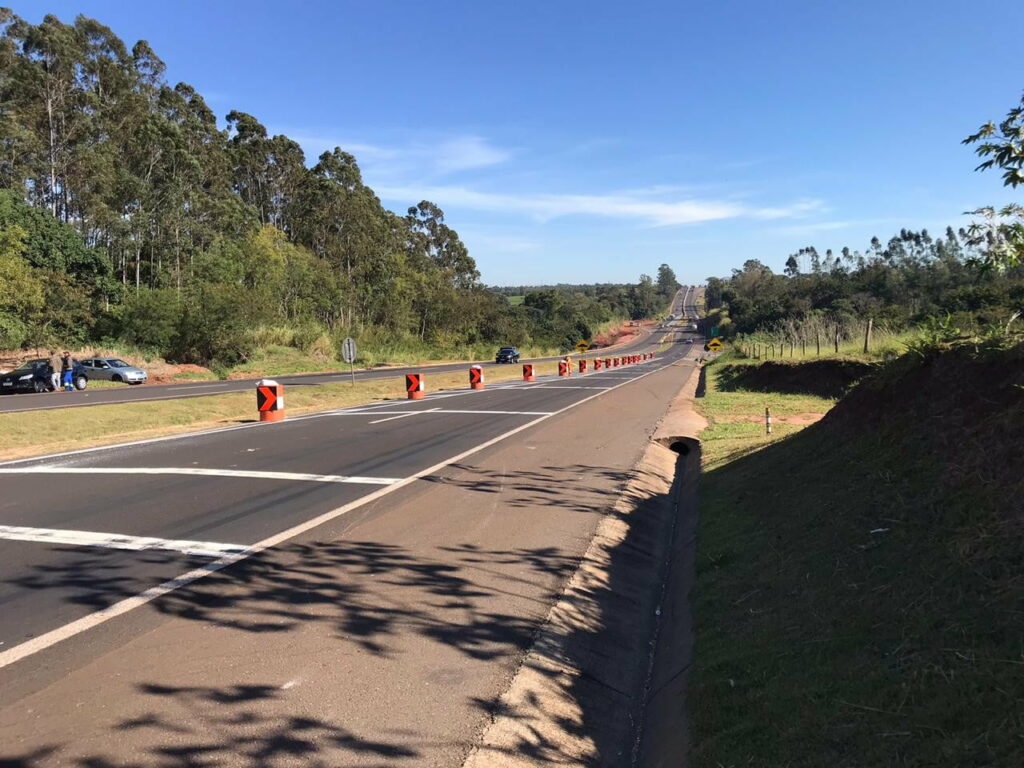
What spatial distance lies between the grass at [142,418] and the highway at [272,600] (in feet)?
12.2

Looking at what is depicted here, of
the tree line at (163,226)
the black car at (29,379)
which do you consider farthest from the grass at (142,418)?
the tree line at (163,226)

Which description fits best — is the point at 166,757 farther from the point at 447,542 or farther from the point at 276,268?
the point at 276,268

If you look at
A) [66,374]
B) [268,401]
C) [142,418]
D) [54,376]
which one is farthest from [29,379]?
[268,401]

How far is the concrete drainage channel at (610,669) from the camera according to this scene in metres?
3.27

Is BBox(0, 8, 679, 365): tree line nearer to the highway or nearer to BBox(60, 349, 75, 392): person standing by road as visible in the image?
BBox(60, 349, 75, 392): person standing by road

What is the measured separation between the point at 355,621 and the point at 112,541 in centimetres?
314

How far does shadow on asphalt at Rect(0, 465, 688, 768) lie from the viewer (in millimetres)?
3025

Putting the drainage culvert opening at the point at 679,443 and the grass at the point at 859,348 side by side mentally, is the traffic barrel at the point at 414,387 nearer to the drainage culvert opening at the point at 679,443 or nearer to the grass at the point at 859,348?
the drainage culvert opening at the point at 679,443

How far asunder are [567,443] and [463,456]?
2550 millimetres

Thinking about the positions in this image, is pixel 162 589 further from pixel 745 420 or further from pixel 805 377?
pixel 805 377

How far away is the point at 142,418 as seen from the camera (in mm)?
18000

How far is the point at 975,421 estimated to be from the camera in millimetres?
4672

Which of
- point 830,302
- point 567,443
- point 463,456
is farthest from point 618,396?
point 830,302

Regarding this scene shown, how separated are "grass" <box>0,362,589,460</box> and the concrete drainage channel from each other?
420 inches
